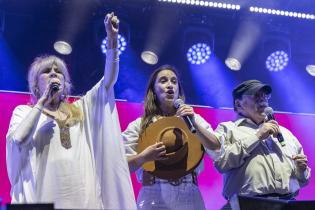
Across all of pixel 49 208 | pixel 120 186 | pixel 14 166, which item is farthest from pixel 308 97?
pixel 49 208

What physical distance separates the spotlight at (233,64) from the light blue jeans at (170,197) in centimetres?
262

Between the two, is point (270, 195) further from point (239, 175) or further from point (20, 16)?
point (20, 16)

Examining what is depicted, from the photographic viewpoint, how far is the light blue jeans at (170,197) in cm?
305

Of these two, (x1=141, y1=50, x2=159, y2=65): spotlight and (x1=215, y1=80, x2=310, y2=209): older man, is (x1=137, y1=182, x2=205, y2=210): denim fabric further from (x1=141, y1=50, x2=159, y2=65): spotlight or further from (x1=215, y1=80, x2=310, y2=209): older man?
(x1=141, y1=50, x2=159, y2=65): spotlight

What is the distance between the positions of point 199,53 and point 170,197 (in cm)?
270

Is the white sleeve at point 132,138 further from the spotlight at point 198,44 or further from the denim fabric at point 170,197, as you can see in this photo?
the spotlight at point 198,44

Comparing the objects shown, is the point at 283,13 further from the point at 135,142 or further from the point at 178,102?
the point at 135,142

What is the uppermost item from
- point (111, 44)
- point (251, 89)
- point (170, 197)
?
point (111, 44)

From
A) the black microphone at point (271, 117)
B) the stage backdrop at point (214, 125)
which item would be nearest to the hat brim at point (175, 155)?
the black microphone at point (271, 117)

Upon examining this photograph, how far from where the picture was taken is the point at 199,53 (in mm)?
5488

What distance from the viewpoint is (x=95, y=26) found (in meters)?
5.19

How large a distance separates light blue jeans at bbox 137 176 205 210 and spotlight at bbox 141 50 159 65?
237 cm

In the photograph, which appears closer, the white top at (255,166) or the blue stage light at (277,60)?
the white top at (255,166)

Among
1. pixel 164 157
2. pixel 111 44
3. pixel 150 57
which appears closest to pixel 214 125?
pixel 150 57
